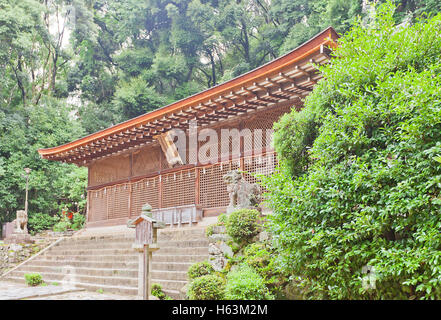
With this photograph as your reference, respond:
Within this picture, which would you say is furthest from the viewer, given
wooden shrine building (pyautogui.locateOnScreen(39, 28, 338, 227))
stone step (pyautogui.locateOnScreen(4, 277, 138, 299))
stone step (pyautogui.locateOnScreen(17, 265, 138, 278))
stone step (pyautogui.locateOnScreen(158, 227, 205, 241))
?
stone step (pyautogui.locateOnScreen(158, 227, 205, 241))

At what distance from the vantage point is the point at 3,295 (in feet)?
30.5

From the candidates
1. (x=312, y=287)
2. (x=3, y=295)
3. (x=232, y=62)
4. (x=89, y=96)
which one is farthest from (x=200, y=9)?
(x=312, y=287)

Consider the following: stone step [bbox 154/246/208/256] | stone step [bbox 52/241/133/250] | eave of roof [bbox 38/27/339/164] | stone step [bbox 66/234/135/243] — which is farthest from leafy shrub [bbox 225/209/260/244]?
stone step [bbox 66/234/135/243]

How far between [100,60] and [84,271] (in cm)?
2795

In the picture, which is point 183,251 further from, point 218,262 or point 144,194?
point 144,194

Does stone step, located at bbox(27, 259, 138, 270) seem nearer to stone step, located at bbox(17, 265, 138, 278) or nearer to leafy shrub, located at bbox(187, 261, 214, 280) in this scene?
stone step, located at bbox(17, 265, 138, 278)

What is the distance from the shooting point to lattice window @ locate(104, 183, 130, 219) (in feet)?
49.2

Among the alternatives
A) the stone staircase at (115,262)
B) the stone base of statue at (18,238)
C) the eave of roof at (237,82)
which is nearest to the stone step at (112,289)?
the stone staircase at (115,262)

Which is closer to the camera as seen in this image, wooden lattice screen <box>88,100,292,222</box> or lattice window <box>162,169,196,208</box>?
wooden lattice screen <box>88,100,292,222</box>

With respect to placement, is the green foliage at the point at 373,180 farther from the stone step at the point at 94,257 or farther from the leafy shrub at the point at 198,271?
the stone step at the point at 94,257

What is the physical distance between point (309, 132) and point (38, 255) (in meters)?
12.4

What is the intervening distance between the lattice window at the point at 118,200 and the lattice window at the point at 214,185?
159 inches

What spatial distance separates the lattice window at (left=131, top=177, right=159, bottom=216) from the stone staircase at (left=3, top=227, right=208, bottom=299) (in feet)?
4.53
